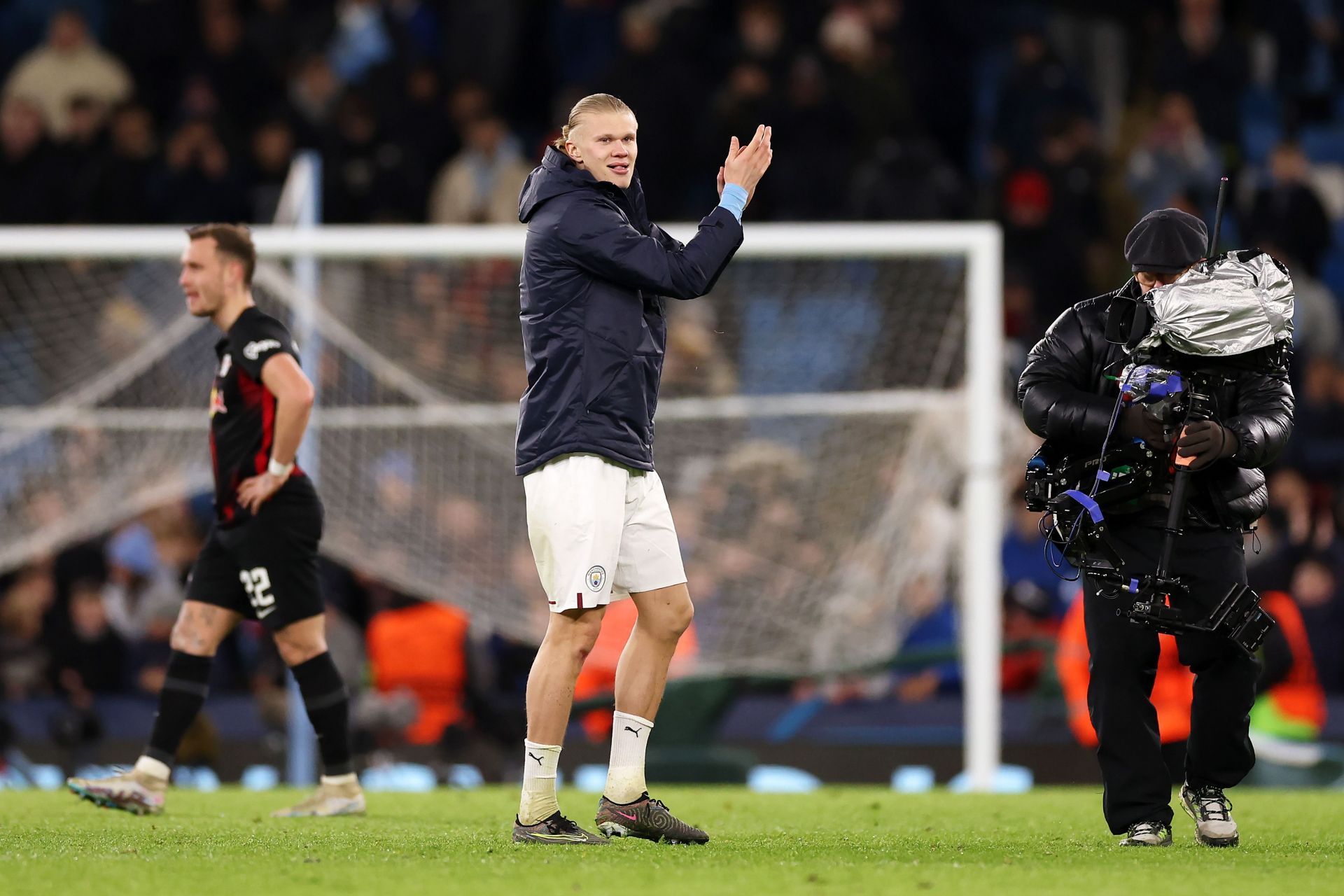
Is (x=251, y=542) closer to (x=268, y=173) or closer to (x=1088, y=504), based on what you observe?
(x=1088, y=504)

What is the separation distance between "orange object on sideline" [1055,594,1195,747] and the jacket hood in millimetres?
4561

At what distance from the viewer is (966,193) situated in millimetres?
15344

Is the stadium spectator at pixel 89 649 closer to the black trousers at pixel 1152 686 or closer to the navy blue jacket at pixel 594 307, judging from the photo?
the navy blue jacket at pixel 594 307

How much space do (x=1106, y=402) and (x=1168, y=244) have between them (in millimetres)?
587

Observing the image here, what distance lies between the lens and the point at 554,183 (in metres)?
6.13

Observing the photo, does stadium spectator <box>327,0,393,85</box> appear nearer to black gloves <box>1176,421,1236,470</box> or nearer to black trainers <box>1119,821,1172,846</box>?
black gloves <box>1176,421,1236,470</box>

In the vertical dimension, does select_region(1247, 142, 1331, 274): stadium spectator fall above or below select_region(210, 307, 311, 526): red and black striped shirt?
above

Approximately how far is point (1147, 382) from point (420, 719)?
656 centimetres

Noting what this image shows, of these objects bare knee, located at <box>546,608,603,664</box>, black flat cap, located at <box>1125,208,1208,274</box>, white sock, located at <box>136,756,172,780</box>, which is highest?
black flat cap, located at <box>1125,208,1208,274</box>

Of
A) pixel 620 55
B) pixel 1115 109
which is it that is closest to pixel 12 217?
pixel 620 55

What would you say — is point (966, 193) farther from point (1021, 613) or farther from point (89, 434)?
point (89, 434)

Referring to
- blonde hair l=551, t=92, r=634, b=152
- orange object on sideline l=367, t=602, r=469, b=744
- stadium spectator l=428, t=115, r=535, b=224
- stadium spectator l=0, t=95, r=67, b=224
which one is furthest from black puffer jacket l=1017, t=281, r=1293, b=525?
stadium spectator l=0, t=95, r=67, b=224

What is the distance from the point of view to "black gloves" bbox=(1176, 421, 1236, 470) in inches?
232

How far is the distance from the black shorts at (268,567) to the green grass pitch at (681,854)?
33.3 inches
